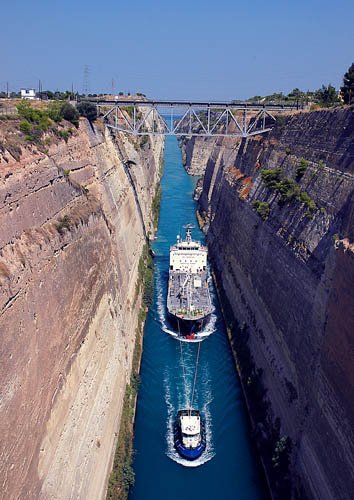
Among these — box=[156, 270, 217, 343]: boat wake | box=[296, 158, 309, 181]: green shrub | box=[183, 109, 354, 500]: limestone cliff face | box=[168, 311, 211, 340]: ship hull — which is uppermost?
box=[296, 158, 309, 181]: green shrub

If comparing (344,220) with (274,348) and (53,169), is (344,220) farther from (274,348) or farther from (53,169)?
(53,169)

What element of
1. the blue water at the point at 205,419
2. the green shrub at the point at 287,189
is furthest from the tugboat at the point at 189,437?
the green shrub at the point at 287,189

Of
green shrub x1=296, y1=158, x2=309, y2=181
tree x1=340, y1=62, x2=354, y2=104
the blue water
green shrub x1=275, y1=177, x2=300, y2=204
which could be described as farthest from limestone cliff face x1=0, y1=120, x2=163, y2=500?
tree x1=340, y1=62, x2=354, y2=104

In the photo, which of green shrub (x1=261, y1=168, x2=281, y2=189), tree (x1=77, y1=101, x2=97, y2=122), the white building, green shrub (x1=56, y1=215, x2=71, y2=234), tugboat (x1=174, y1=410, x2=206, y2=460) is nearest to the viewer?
green shrub (x1=56, y1=215, x2=71, y2=234)

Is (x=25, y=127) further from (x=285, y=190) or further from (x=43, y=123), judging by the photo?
(x=285, y=190)

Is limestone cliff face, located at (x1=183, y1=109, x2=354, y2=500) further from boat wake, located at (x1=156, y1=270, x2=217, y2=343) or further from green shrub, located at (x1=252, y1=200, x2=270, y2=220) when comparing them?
boat wake, located at (x1=156, y1=270, x2=217, y2=343)

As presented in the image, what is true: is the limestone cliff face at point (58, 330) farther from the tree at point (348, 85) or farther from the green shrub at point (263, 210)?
the tree at point (348, 85)
